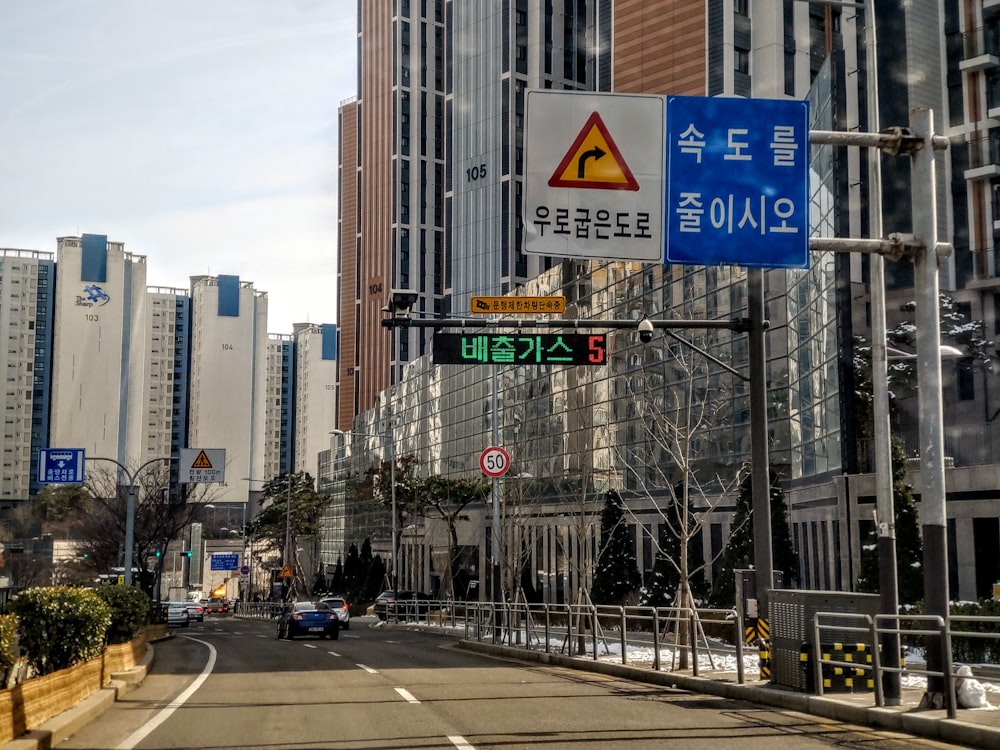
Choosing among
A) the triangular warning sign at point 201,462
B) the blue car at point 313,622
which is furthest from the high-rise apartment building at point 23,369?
the blue car at point 313,622

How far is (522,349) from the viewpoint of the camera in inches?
763

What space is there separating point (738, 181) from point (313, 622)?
29.0 m

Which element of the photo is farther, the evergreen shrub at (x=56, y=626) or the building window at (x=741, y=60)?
the building window at (x=741, y=60)

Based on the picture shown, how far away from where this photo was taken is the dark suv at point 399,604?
189 feet

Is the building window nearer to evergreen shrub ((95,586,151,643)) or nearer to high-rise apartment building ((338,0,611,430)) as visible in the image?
high-rise apartment building ((338,0,611,430))

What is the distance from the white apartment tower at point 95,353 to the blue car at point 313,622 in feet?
410

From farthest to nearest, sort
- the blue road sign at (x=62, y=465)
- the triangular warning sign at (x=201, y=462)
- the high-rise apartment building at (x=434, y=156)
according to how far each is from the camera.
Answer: the high-rise apartment building at (x=434, y=156), the blue road sign at (x=62, y=465), the triangular warning sign at (x=201, y=462)

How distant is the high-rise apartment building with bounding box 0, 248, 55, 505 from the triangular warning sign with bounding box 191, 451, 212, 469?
122331 mm

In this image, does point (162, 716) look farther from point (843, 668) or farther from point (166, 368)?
point (166, 368)

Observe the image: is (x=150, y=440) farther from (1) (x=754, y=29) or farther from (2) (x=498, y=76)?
(1) (x=754, y=29)

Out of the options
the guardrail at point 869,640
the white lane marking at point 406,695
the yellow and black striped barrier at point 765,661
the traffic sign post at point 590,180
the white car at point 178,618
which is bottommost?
the white car at point 178,618

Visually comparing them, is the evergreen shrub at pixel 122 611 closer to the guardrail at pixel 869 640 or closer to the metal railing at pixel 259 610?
the guardrail at pixel 869 640

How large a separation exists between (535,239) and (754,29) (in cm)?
5006

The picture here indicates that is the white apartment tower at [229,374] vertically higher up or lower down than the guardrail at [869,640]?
higher up
